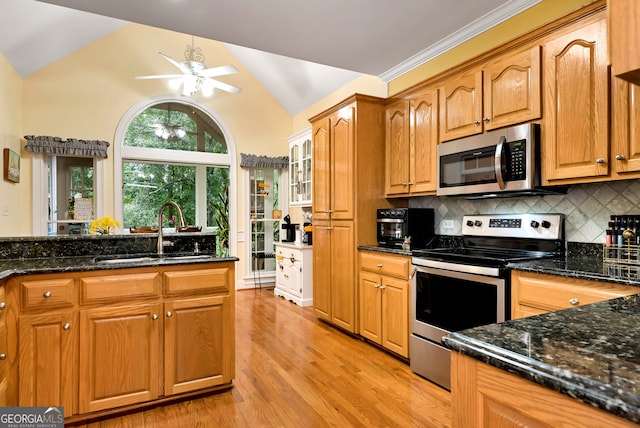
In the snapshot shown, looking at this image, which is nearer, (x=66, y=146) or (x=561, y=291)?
(x=561, y=291)

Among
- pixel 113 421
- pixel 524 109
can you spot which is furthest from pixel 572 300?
pixel 113 421

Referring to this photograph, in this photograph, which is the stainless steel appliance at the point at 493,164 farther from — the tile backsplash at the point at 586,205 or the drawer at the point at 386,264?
the drawer at the point at 386,264

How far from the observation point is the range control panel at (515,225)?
2.40 m

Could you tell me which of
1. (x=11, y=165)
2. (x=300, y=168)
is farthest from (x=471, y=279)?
(x=11, y=165)

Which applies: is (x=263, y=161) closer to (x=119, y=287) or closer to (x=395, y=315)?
(x=395, y=315)

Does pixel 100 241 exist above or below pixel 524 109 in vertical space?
below

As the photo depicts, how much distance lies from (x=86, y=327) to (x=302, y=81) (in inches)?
178

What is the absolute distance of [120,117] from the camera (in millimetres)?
5242

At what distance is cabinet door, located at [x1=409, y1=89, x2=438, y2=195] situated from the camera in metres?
3.04

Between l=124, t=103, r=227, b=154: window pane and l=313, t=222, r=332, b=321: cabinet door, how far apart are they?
2828 millimetres

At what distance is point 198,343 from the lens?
2.36 meters

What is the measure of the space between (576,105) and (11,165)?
5.47 meters

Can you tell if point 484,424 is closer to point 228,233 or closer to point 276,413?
point 276,413

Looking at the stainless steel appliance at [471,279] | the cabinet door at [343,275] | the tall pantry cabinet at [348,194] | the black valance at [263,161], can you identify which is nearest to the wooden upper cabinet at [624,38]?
the stainless steel appliance at [471,279]
